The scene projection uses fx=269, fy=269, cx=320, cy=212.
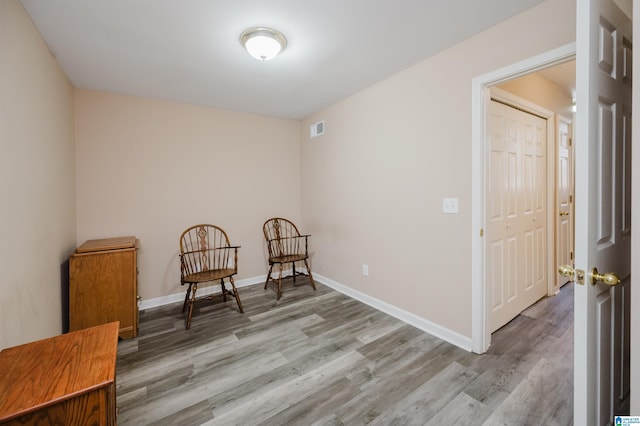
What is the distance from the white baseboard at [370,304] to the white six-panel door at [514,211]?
0.39 metres

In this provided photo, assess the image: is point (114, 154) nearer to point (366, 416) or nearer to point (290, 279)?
point (290, 279)

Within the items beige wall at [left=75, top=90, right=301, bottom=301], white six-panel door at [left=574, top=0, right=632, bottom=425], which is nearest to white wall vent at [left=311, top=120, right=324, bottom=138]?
beige wall at [left=75, top=90, right=301, bottom=301]

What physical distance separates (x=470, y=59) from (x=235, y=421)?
2799 mm

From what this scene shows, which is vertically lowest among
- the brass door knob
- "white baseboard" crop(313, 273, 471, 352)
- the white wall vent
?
"white baseboard" crop(313, 273, 471, 352)

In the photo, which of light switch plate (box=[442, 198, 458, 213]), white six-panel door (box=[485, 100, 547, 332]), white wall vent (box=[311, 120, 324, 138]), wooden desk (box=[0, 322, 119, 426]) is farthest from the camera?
white wall vent (box=[311, 120, 324, 138])

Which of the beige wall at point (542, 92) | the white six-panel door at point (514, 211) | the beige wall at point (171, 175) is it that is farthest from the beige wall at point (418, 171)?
the beige wall at point (171, 175)

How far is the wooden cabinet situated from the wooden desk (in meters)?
1.35

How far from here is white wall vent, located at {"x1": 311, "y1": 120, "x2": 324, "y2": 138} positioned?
3585 millimetres

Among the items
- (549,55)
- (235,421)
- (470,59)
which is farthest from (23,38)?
(549,55)

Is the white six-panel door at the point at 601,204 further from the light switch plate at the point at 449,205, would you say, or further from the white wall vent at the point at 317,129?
the white wall vent at the point at 317,129

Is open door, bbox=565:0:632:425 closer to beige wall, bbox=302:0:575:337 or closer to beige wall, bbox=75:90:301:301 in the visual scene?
beige wall, bbox=302:0:575:337

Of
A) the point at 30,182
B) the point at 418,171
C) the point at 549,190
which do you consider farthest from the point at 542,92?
the point at 30,182

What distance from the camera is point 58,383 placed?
0.85m

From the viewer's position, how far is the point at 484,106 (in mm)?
1940
